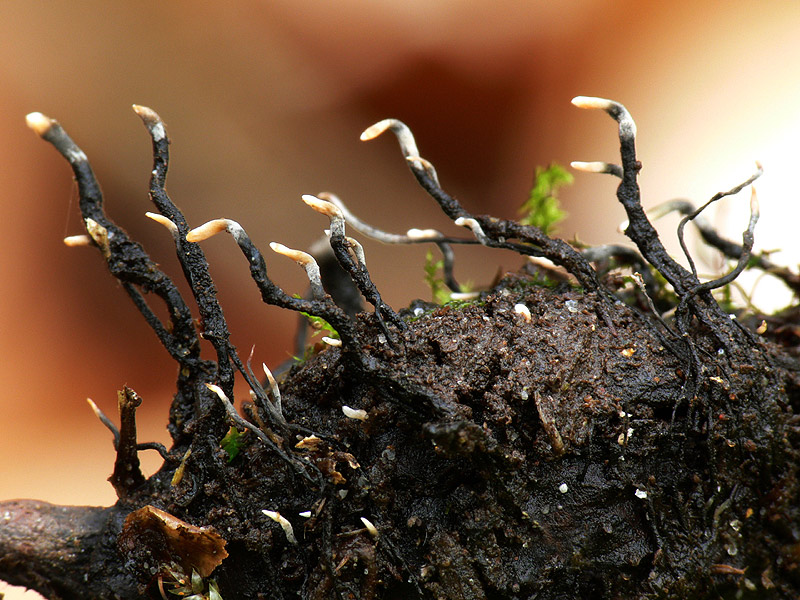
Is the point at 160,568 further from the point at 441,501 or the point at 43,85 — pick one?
the point at 43,85

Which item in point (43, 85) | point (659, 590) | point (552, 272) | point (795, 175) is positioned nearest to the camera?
point (659, 590)

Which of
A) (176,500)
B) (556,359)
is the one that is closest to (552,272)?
(556,359)

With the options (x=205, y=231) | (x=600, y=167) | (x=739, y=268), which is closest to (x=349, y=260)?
(x=205, y=231)

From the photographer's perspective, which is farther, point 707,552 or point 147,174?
point 147,174

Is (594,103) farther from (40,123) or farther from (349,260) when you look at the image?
(40,123)

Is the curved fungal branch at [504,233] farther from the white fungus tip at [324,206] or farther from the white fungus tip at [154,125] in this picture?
the white fungus tip at [154,125]

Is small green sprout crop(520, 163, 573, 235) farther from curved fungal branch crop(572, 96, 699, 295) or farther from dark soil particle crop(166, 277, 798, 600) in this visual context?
dark soil particle crop(166, 277, 798, 600)

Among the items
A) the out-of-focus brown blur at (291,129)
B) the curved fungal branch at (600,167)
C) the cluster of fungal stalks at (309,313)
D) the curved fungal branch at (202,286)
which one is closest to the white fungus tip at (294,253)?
the cluster of fungal stalks at (309,313)
